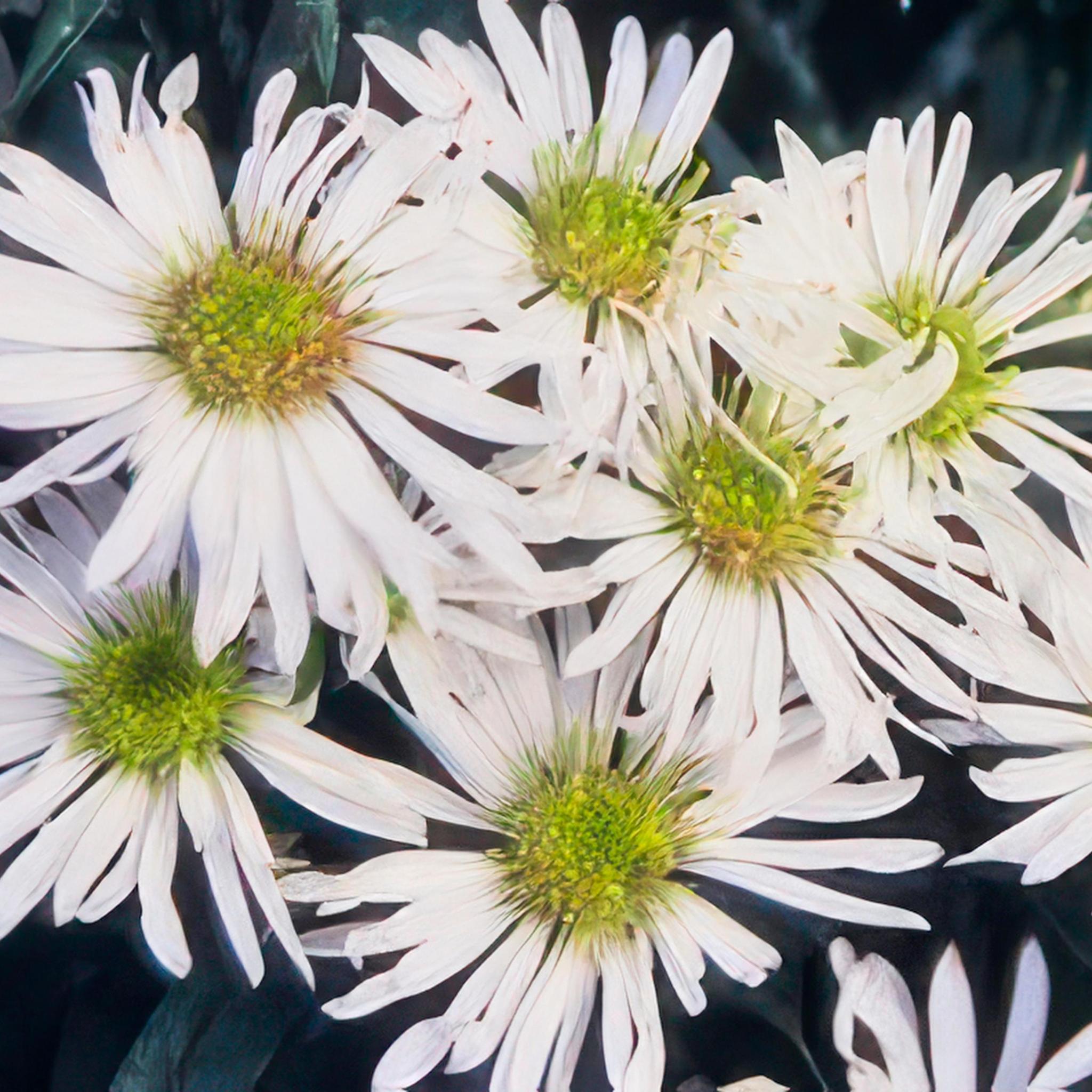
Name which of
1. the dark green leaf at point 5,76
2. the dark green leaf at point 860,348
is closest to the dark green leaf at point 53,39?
the dark green leaf at point 5,76

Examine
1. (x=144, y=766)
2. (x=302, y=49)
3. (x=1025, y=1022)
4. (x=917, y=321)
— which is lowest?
(x=1025, y=1022)

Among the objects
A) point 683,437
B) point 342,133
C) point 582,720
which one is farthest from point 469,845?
point 342,133

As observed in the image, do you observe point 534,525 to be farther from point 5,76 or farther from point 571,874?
point 5,76

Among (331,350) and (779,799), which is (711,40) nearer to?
(331,350)

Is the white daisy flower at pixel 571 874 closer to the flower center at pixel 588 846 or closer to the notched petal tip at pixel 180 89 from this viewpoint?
the flower center at pixel 588 846

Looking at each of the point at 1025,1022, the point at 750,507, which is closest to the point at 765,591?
the point at 750,507

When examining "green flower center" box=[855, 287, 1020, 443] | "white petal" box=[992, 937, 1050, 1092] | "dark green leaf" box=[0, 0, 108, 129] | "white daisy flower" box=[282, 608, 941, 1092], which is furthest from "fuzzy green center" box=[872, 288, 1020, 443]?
"dark green leaf" box=[0, 0, 108, 129]
